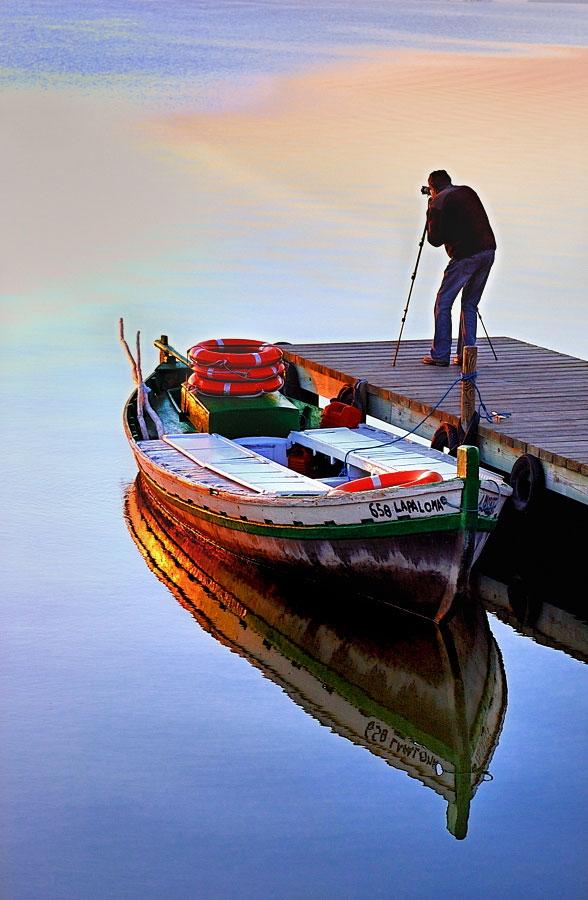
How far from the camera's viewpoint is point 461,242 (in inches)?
589

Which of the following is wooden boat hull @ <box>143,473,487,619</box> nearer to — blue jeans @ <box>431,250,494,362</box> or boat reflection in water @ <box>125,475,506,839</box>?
boat reflection in water @ <box>125,475,506,839</box>

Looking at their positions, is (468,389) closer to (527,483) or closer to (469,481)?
(527,483)

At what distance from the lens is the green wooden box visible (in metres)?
14.0

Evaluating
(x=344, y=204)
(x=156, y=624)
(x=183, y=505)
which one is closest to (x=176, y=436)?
(x=183, y=505)

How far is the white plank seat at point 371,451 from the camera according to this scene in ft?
41.3

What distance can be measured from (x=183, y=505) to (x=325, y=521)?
2207 millimetres

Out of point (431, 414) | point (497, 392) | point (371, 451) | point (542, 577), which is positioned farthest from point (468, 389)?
point (542, 577)

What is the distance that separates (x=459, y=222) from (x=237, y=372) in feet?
8.50

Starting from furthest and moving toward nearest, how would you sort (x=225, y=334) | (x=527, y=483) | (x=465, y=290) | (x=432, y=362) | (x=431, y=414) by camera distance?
(x=225, y=334)
(x=432, y=362)
(x=465, y=290)
(x=431, y=414)
(x=527, y=483)

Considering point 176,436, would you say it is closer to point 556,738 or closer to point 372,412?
point 372,412

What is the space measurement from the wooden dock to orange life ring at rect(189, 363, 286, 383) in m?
1.08

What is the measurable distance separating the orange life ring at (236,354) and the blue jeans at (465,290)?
5.58 feet

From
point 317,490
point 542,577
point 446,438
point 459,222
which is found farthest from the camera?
point 459,222

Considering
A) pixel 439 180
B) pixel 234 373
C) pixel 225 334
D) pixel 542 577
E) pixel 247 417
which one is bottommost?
pixel 542 577
